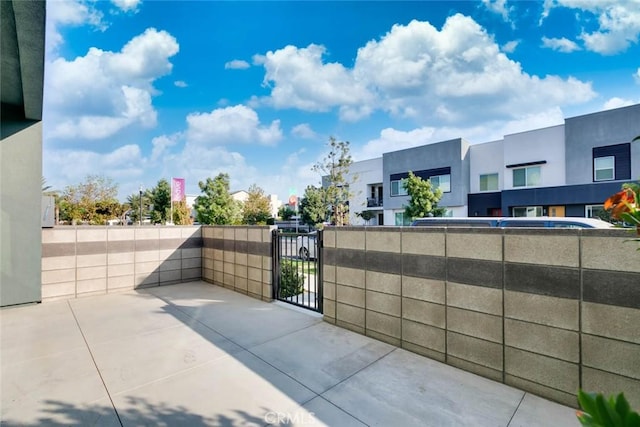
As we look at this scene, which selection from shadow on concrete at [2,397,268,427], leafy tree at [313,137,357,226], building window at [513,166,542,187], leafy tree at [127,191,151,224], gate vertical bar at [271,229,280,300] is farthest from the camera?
leafy tree at [127,191,151,224]

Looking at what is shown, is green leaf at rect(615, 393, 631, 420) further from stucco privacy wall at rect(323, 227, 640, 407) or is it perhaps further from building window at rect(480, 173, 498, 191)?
building window at rect(480, 173, 498, 191)

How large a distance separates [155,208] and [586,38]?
118ft

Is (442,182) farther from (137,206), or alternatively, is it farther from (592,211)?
(137,206)

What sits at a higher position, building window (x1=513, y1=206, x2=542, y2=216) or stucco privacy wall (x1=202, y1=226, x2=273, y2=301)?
building window (x1=513, y1=206, x2=542, y2=216)

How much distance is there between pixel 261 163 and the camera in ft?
63.0

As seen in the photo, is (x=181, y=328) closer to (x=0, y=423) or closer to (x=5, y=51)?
(x=0, y=423)

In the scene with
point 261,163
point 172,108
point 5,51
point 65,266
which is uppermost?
point 172,108

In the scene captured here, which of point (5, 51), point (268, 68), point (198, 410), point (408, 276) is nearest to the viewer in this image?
point (198, 410)

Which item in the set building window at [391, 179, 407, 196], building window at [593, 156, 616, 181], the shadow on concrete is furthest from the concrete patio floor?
building window at [391, 179, 407, 196]

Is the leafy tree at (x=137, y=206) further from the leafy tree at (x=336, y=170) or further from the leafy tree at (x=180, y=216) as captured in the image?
the leafy tree at (x=336, y=170)

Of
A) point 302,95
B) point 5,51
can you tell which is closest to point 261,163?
point 302,95

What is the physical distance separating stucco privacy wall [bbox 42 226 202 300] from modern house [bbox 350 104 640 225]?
52.1ft

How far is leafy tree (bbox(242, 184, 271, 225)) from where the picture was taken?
27166 millimetres

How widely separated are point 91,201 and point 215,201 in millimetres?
8736
